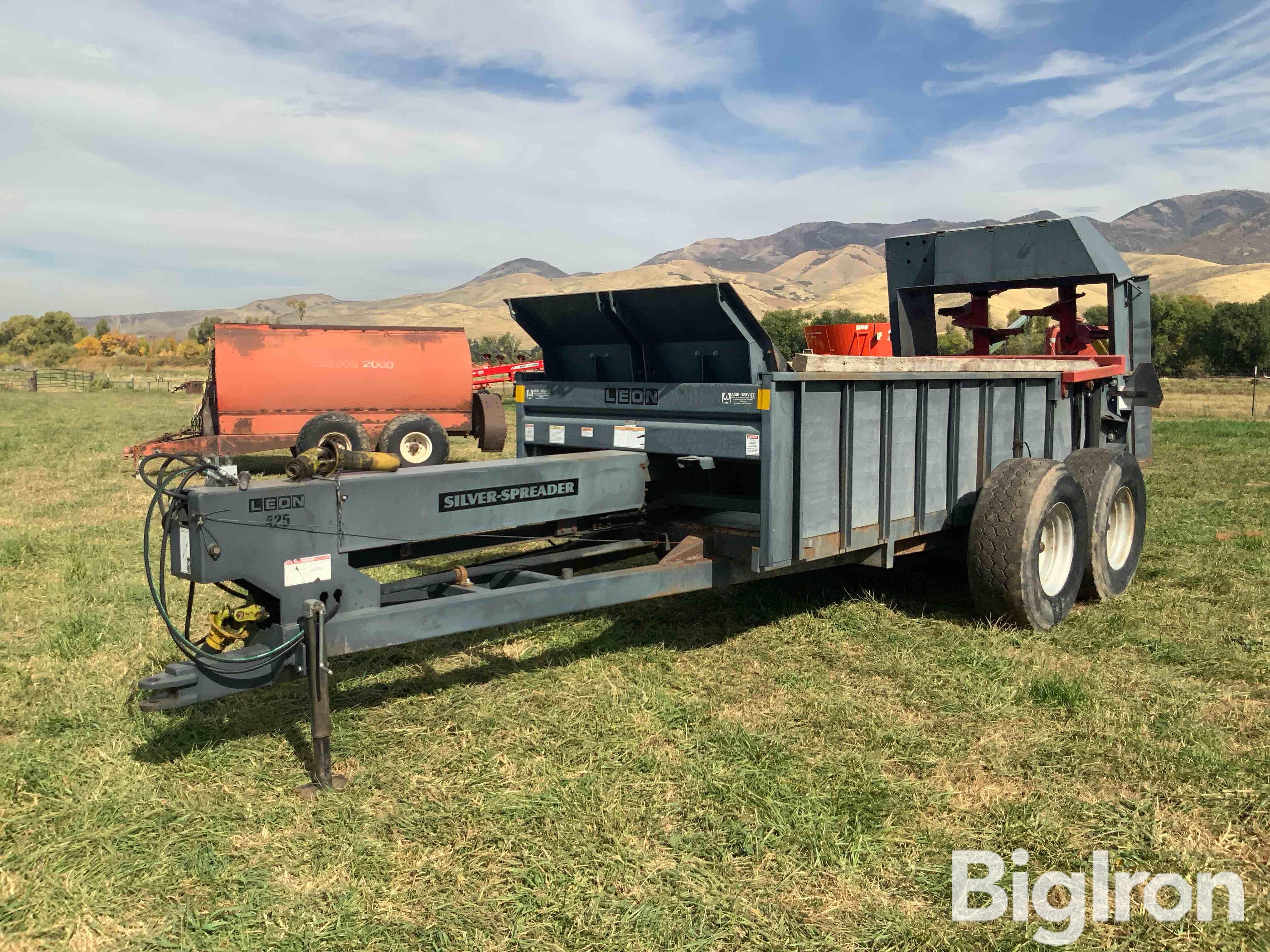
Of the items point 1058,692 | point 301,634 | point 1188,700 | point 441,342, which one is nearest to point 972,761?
point 1058,692

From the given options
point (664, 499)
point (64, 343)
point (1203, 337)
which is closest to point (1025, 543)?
point (664, 499)

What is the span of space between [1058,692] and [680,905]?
2.59m

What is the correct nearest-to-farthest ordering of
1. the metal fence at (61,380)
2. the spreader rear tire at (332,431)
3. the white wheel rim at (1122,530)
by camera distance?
the white wheel rim at (1122,530) < the spreader rear tire at (332,431) < the metal fence at (61,380)

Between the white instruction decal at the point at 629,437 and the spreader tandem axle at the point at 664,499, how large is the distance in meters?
0.01

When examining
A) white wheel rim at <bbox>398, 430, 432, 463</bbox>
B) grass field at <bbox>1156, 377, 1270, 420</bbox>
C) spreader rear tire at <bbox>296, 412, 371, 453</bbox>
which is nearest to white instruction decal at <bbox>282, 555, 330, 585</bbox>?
spreader rear tire at <bbox>296, 412, 371, 453</bbox>

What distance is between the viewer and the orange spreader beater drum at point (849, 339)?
660 centimetres

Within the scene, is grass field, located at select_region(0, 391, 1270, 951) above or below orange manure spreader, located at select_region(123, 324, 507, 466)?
below

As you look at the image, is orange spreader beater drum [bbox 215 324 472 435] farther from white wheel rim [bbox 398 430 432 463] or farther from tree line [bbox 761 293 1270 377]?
tree line [bbox 761 293 1270 377]

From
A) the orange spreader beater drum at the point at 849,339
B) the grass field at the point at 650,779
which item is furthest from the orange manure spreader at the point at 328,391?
the orange spreader beater drum at the point at 849,339

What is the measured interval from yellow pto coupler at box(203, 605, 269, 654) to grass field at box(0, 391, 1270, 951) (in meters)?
0.57

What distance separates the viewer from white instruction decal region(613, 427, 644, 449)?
538 centimetres

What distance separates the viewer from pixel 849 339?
662 cm

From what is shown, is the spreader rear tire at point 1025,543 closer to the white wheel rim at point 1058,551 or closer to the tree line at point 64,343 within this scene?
the white wheel rim at point 1058,551

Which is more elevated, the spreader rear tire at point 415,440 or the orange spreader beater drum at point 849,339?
the orange spreader beater drum at point 849,339
